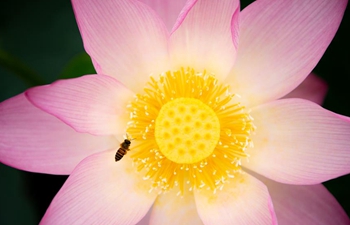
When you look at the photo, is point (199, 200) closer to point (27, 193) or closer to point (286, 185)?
point (286, 185)

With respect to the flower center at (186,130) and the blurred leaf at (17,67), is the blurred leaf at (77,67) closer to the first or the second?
the blurred leaf at (17,67)

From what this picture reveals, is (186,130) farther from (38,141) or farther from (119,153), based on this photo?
(38,141)

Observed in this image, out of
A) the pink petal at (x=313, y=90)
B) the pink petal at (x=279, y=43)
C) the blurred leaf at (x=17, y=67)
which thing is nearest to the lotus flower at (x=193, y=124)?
the pink petal at (x=279, y=43)

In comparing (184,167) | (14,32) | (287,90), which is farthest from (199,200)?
(14,32)

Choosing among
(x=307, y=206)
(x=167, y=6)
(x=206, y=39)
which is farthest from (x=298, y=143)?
(x=167, y=6)

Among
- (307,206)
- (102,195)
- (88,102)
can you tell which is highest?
(88,102)

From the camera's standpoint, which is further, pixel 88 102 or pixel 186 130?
pixel 186 130

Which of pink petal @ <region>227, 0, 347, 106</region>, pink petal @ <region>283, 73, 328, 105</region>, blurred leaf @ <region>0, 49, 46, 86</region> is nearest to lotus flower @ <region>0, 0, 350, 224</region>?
pink petal @ <region>227, 0, 347, 106</region>
